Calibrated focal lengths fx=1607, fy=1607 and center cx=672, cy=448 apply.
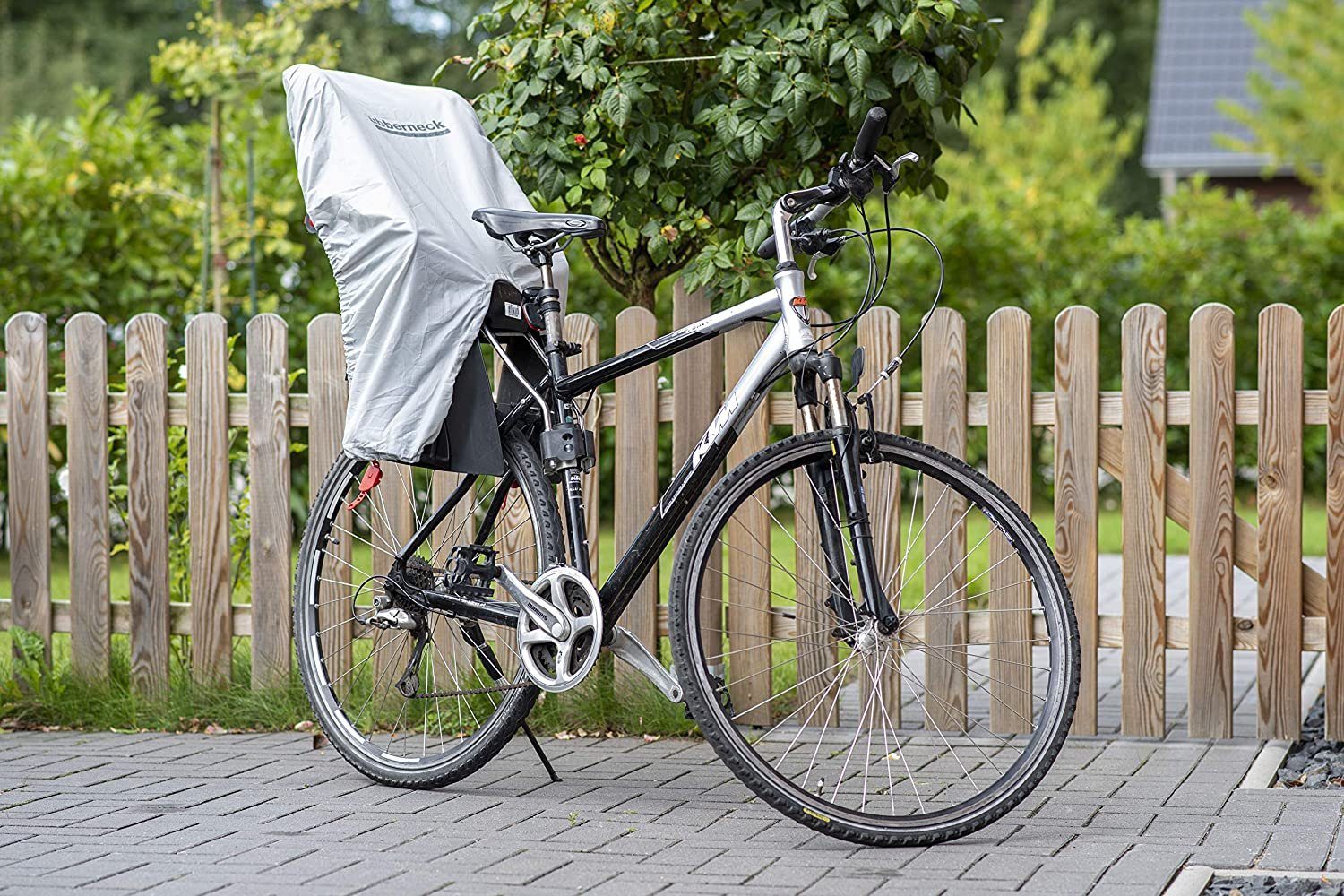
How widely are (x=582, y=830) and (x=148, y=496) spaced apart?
2138mm

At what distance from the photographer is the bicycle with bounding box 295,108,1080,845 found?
3.57 metres

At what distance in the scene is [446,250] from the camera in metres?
4.10

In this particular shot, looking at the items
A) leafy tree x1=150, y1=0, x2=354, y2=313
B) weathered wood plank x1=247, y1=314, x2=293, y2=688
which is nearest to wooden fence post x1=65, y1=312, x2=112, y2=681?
weathered wood plank x1=247, y1=314, x2=293, y2=688

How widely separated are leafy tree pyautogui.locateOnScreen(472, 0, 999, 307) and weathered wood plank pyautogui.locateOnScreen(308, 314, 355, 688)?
80cm

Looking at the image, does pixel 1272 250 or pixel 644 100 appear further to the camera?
pixel 1272 250

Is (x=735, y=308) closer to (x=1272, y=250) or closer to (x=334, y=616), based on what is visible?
(x=334, y=616)

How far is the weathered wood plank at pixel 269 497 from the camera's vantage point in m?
5.02

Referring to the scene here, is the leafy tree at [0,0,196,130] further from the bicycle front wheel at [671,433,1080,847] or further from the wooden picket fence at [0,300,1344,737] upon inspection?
the bicycle front wheel at [671,433,1080,847]

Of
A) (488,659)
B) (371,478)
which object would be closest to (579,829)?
(488,659)

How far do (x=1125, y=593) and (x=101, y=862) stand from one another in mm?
2805

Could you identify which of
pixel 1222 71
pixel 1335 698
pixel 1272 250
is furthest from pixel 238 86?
pixel 1222 71

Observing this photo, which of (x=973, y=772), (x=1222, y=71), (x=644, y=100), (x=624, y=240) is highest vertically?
(x=1222, y=71)

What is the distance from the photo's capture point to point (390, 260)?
13.4 ft

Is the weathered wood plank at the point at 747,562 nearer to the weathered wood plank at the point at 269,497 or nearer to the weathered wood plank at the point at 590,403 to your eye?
the weathered wood plank at the point at 590,403
